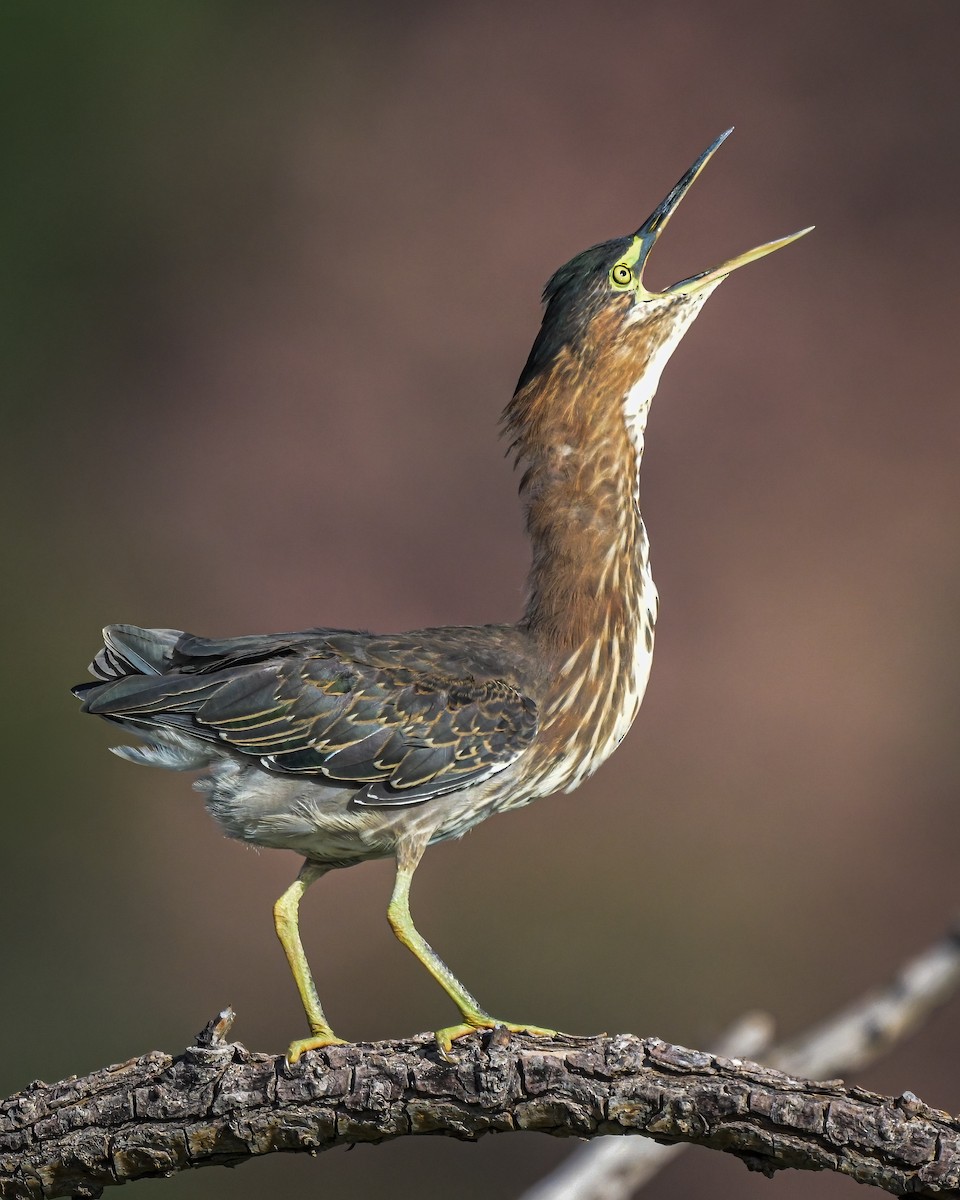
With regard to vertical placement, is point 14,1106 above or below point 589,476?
below

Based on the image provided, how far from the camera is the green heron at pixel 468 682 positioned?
2.38 meters

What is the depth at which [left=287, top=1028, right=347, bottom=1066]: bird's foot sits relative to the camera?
6.93 ft

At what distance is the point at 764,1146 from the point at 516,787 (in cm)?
73

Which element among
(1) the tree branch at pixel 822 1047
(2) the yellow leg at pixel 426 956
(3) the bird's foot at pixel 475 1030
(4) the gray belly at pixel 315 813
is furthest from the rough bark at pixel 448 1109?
(1) the tree branch at pixel 822 1047

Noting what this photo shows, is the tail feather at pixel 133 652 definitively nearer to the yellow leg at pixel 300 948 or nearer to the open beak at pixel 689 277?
the yellow leg at pixel 300 948

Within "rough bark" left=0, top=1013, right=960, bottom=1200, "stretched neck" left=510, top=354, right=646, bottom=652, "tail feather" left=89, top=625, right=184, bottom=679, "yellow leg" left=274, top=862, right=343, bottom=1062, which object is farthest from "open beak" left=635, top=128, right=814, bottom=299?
"rough bark" left=0, top=1013, right=960, bottom=1200

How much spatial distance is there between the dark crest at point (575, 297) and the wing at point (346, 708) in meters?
0.59

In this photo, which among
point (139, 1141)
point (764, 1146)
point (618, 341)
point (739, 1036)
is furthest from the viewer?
point (739, 1036)

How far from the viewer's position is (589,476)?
2.66 metres

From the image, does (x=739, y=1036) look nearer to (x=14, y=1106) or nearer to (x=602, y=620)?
(x=602, y=620)

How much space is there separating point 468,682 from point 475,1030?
0.59 m

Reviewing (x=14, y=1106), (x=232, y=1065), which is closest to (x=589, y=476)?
(x=232, y=1065)

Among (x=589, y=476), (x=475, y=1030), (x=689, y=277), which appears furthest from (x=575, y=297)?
(x=475, y=1030)

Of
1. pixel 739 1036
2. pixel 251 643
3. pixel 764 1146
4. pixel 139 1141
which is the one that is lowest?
pixel 764 1146
